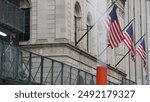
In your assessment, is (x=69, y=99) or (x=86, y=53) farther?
(x=86, y=53)

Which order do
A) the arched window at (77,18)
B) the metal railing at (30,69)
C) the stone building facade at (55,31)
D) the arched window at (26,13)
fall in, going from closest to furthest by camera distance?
the metal railing at (30,69) → the stone building facade at (55,31) → the arched window at (26,13) → the arched window at (77,18)

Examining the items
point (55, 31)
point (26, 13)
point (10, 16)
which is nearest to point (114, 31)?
point (10, 16)

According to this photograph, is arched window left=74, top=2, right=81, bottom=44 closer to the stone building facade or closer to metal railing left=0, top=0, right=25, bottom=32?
the stone building facade

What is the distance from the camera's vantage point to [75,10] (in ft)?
133

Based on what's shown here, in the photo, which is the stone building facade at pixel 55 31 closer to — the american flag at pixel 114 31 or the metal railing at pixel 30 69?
the american flag at pixel 114 31

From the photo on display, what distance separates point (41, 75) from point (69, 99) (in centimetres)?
1868

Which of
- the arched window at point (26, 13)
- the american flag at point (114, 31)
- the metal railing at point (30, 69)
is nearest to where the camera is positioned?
the metal railing at point (30, 69)

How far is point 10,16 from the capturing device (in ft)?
84.9

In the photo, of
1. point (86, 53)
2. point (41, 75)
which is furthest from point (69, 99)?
point (86, 53)

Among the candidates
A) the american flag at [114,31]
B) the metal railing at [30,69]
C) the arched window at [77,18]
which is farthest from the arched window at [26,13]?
the metal railing at [30,69]

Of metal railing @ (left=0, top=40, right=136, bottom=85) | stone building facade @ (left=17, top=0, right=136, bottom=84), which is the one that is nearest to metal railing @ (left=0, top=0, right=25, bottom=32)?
metal railing @ (left=0, top=40, right=136, bottom=85)

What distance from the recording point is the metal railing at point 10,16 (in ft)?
82.7

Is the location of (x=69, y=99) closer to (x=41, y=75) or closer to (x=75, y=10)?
(x=41, y=75)

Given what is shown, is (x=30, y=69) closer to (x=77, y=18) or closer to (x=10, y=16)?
(x=10, y=16)
